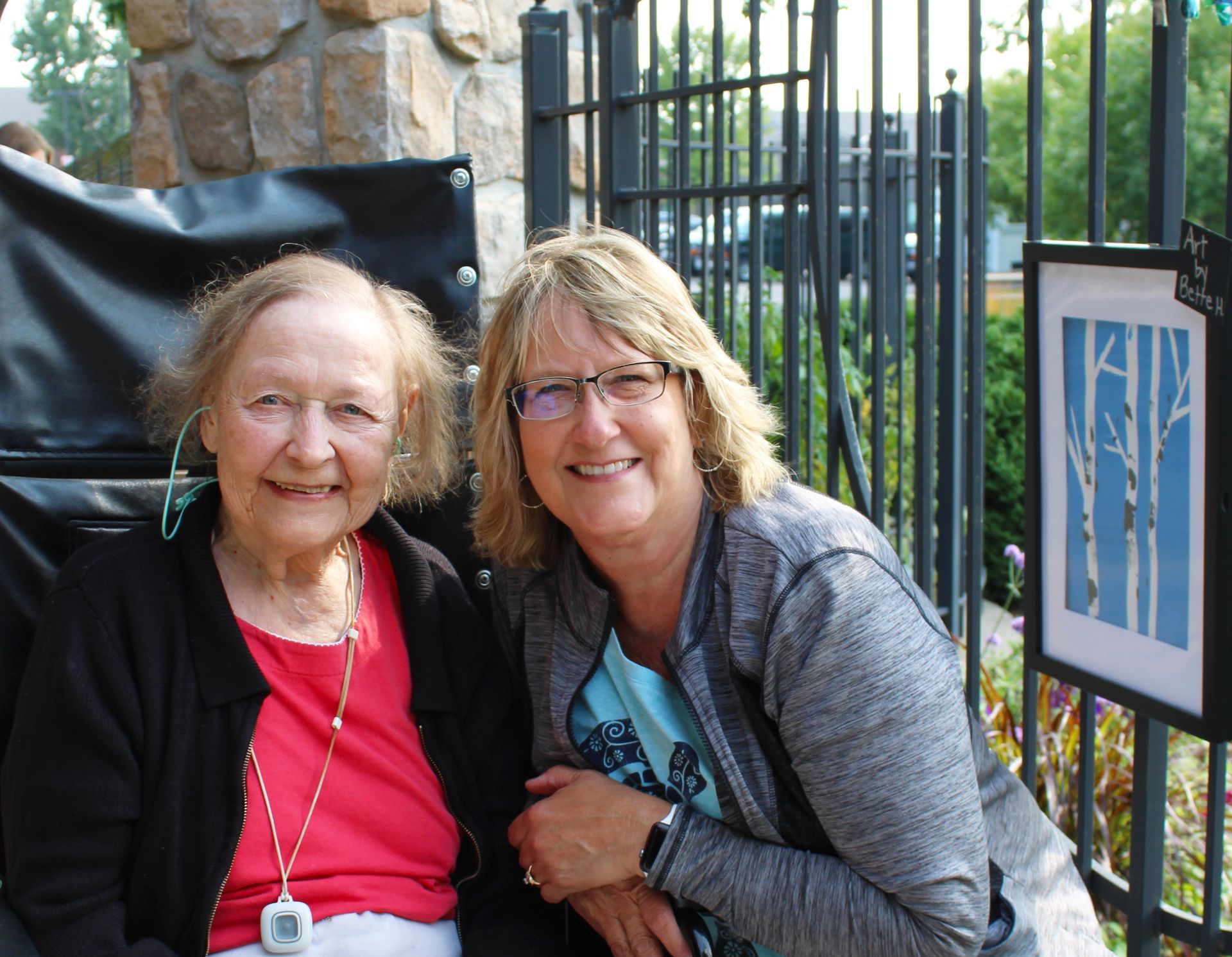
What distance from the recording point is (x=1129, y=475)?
1.62 meters

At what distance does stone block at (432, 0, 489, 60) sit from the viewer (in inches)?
110

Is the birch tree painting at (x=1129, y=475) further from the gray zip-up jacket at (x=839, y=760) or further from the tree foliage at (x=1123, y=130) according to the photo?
the tree foliage at (x=1123, y=130)

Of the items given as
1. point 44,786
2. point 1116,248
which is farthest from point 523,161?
point 44,786

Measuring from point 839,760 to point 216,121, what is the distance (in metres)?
2.34

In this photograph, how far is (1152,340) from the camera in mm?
1536

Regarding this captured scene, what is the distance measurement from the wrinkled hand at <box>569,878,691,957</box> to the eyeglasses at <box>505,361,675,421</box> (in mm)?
710

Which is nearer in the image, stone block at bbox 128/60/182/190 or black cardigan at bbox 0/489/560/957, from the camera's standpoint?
black cardigan at bbox 0/489/560/957

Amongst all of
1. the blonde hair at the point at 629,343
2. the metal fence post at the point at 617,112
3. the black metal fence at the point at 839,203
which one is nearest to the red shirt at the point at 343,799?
the blonde hair at the point at 629,343

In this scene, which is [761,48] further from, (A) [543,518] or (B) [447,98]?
(A) [543,518]

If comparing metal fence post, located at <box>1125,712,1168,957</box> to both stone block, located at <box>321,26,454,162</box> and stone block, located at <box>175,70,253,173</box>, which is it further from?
stone block, located at <box>175,70,253,173</box>

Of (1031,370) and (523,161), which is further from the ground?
(523,161)

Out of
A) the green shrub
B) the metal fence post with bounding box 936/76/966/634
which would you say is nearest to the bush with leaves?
the metal fence post with bounding box 936/76/966/634

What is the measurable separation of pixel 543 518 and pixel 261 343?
21.1 inches

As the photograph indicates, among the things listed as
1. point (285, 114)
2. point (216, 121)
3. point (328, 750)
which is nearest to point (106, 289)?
point (328, 750)
